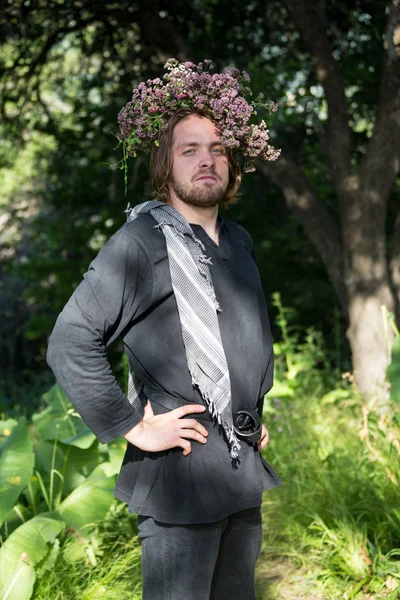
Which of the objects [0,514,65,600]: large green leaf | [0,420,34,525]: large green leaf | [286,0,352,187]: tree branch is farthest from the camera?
[286,0,352,187]: tree branch

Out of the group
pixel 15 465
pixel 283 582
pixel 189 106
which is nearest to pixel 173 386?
pixel 189 106

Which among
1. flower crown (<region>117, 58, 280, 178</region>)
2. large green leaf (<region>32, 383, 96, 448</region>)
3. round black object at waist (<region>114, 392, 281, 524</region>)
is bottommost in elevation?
large green leaf (<region>32, 383, 96, 448</region>)

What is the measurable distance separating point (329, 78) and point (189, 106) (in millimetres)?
4048

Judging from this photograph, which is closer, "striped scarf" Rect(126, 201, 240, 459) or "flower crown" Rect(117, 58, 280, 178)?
"striped scarf" Rect(126, 201, 240, 459)

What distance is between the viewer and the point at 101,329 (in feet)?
7.28

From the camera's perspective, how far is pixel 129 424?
7.39 ft

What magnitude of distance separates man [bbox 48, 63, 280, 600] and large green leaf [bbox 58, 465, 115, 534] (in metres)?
1.38

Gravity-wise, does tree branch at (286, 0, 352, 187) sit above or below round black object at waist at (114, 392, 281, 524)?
above

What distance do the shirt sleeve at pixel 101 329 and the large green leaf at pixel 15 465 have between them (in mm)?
1259

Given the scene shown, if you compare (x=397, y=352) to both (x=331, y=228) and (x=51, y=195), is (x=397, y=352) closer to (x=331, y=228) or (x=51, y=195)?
(x=331, y=228)

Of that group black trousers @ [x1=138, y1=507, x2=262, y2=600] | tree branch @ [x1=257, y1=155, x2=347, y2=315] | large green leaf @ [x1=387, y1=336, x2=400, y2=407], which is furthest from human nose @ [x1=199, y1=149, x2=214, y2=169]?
tree branch @ [x1=257, y1=155, x2=347, y2=315]

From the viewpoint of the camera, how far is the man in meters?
2.21

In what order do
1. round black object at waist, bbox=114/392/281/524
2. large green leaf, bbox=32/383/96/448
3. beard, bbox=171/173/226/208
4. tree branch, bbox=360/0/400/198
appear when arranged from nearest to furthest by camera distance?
1. round black object at waist, bbox=114/392/281/524
2. beard, bbox=171/173/226/208
3. large green leaf, bbox=32/383/96/448
4. tree branch, bbox=360/0/400/198

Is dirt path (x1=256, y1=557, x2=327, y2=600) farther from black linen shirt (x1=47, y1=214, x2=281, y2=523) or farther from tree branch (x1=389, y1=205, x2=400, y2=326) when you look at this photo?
tree branch (x1=389, y1=205, x2=400, y2=326)
